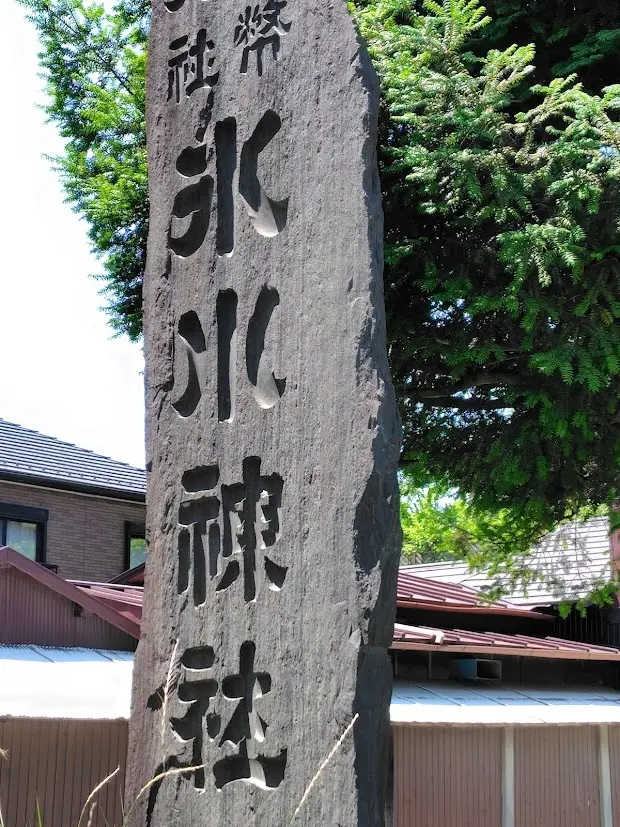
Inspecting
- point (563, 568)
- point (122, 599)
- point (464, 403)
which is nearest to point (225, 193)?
point (464, 403)

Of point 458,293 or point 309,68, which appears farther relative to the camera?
point 458,293

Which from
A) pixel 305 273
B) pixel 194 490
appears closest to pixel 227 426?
pixel 194 490

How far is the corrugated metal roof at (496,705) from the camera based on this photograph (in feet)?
29.9

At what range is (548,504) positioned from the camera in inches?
405

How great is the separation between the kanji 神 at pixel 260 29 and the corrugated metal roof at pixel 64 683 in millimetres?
4403

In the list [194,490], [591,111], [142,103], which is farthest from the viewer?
[142,103]

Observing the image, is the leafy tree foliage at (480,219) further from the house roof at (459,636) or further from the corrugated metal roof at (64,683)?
the corrugated metal roof at (64,683)

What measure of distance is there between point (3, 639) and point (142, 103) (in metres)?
5.21

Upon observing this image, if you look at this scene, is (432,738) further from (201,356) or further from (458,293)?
(201,356)

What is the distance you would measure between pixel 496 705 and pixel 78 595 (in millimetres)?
4373

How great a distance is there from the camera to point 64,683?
25.7 ft

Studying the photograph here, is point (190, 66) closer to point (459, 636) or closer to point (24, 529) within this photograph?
point (459, 636)

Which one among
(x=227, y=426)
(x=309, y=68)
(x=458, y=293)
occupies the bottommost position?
(x=227, y=426)

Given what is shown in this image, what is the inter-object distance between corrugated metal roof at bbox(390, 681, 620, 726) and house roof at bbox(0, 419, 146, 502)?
818cm
